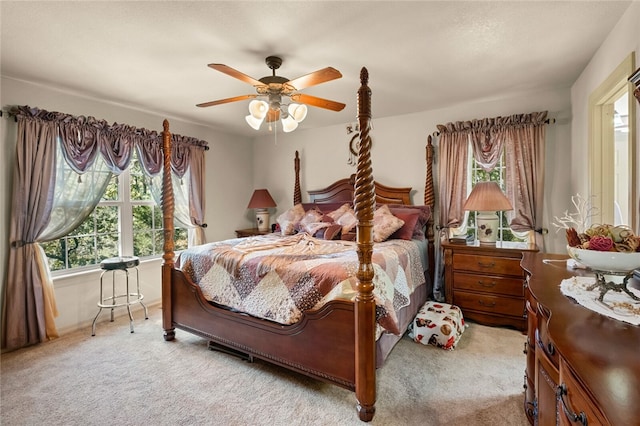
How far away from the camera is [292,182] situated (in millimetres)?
5082

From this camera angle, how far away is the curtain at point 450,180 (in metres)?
3.58

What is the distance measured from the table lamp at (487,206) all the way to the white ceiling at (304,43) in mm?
1039

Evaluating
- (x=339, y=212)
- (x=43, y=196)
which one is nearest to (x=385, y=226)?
(x=339, y=212)

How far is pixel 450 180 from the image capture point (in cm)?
364

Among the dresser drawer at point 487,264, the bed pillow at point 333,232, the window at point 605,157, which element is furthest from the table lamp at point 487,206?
the bed pillow at point 333,232

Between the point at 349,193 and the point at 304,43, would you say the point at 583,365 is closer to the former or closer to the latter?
the point at 304,43

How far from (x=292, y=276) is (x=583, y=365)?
1649mm

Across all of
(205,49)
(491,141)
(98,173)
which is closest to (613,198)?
(491,141)

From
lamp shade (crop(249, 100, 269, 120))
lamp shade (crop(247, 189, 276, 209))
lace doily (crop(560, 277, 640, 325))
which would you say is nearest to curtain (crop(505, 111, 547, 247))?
lace doily (crop(560, 277, 640, 325))

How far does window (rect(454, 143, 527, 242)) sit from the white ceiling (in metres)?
0.84

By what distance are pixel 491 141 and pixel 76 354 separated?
457 cm

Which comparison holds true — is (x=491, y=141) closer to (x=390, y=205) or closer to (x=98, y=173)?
(x=390, y=205)

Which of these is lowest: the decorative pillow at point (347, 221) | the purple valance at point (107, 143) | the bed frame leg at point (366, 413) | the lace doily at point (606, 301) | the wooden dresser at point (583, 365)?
the bed frame leg at point (366, 413)

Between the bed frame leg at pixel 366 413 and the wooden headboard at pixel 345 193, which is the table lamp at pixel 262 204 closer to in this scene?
the wooden headboard at pixel 345 193
